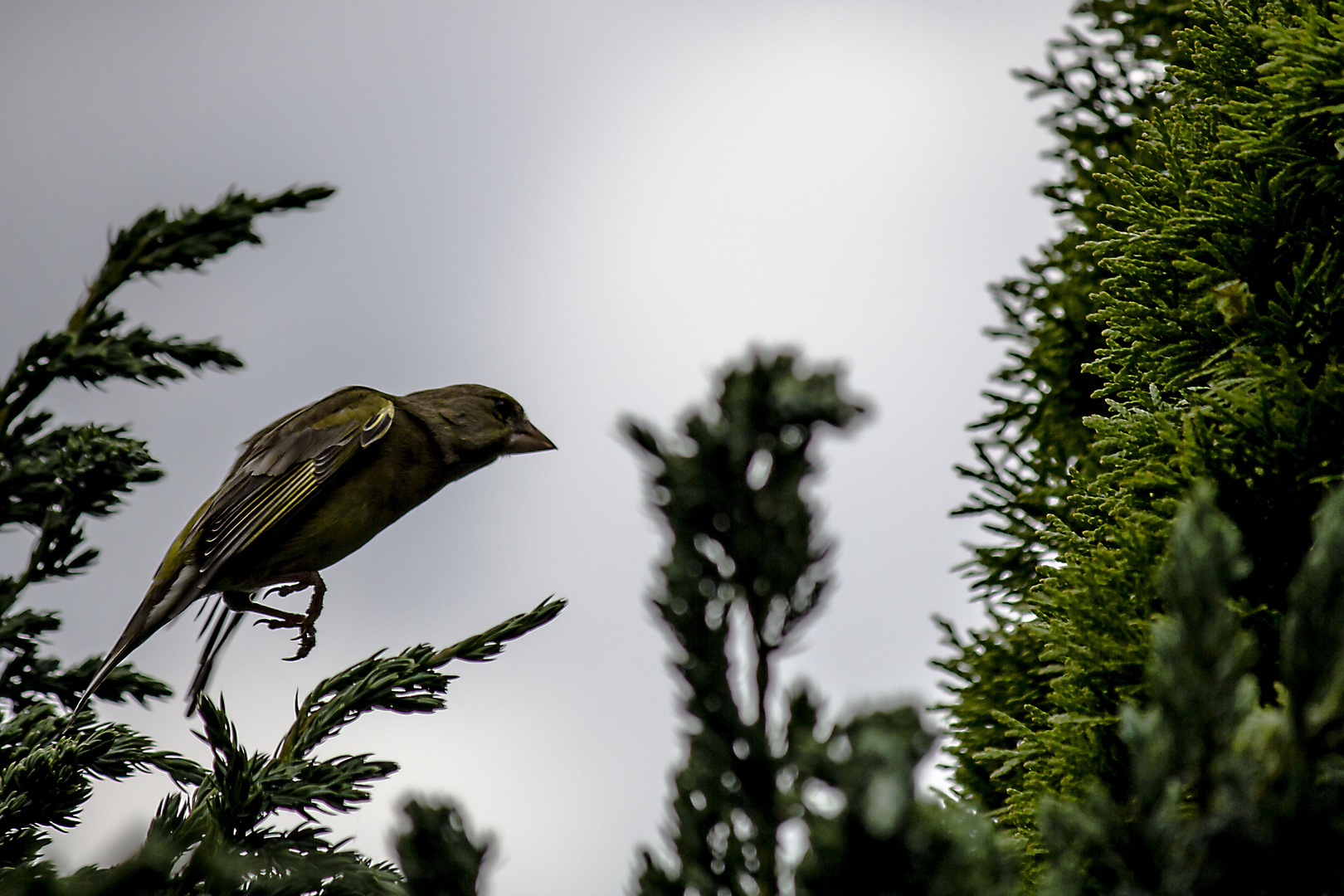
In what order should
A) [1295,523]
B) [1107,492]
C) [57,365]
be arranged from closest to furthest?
1. [1295,523]
2. [1107,492]
3. [57,365]

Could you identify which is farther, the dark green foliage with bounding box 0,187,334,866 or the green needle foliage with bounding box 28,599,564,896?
the dark green foliage with bounding box 0,187,334,866

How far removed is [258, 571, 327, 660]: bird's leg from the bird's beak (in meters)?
1.29

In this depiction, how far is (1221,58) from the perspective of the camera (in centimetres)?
285

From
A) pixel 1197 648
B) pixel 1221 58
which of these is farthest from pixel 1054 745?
pixel 1221 58

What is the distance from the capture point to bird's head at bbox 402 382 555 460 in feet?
19.2

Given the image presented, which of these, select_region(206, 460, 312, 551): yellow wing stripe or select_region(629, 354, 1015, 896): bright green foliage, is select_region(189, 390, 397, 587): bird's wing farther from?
select_region(629, 354, 1015, 896): bright green foliage

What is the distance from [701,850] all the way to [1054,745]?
119cm

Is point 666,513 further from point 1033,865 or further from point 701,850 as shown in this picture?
point 1033,865

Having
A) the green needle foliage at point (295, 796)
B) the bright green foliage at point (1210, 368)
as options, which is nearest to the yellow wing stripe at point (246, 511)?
the green needle foliage at point (295, 796)

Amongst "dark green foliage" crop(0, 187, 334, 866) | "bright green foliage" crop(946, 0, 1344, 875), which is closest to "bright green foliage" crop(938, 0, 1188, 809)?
"bright green foliage" crop(946, 0, 1344, 875)

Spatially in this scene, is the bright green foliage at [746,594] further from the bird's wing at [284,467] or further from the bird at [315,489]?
the bird's wing at [284,467]

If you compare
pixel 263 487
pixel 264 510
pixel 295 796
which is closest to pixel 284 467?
pixel 263 487

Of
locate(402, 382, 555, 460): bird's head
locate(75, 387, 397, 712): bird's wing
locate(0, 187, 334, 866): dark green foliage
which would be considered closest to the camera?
locate(0, 187, 334, 866): dark green foliage

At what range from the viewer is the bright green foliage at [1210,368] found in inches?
92.1
